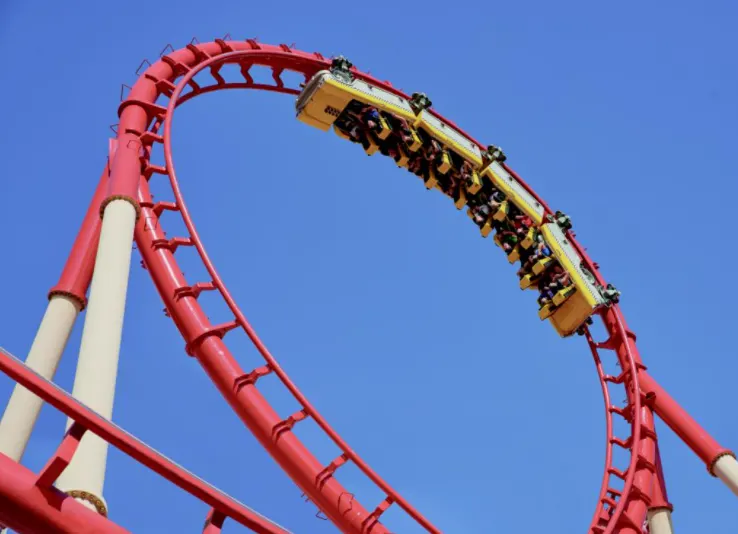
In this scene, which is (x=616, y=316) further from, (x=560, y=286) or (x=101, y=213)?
(x=101, y=213)

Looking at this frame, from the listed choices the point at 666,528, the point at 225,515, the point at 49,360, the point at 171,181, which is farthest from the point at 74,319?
the point at 666,528

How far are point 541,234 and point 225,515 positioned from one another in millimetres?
8069

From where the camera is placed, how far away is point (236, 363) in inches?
291

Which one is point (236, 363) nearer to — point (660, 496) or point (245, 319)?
point (245, 319)

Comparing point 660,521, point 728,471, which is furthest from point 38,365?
point 728,471

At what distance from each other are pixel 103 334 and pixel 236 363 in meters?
1.64

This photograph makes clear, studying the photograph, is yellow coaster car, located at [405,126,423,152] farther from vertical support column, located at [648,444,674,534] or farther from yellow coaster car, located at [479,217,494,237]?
vertical support column, located at [648,444,674,534]

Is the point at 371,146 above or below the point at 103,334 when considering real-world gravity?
above

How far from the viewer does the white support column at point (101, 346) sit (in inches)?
193

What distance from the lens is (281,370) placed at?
7160mm

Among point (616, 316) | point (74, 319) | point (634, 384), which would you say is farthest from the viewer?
point (616, 316)

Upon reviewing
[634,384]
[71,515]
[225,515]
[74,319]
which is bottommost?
[71,515]

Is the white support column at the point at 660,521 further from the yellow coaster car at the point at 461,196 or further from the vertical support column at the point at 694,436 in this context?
the yellow coaster car at the point at 461,196

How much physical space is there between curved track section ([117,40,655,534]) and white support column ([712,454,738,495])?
57 centimetres
